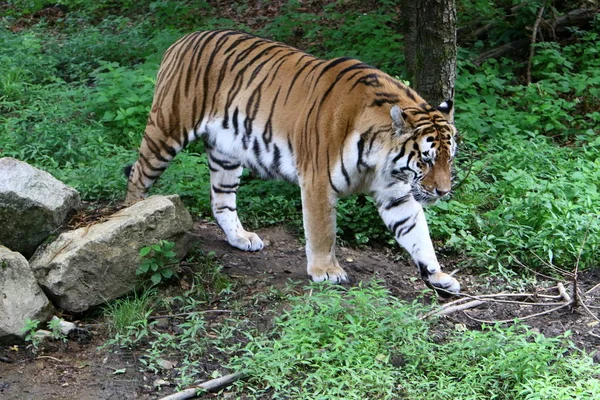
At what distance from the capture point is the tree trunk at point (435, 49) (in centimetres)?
667

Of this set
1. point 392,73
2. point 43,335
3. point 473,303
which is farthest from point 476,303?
point 392,73

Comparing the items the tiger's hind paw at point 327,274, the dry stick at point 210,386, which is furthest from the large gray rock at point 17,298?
the tiger's hind paw at point 327,274

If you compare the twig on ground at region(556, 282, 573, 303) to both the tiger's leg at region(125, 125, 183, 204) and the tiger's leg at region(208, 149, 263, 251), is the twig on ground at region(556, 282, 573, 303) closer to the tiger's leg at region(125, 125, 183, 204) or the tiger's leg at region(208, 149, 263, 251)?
the tiger's leg at region(208, 149, 263, 251)

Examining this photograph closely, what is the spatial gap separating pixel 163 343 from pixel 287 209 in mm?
2180

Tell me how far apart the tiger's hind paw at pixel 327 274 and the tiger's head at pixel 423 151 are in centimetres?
75

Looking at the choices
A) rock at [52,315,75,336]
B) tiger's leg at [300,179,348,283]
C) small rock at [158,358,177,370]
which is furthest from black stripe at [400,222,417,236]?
rock at [52,315,75,336]

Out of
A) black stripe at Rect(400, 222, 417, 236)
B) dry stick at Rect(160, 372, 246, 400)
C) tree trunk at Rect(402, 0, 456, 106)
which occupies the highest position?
tree trunk at Rect(402, 0, 456, 106)

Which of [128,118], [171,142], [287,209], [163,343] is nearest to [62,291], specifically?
[163,343]

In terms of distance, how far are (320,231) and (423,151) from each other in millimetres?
856

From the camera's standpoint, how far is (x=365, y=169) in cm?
529

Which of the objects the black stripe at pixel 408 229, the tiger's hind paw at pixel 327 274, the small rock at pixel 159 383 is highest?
the black stripe at pixel 408 229

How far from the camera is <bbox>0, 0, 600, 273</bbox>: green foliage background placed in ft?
20.2

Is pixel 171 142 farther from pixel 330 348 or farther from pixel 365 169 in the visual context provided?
pixel 330 348

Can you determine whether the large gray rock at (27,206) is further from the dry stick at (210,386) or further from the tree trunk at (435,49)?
the tree trunk at (435,49)
